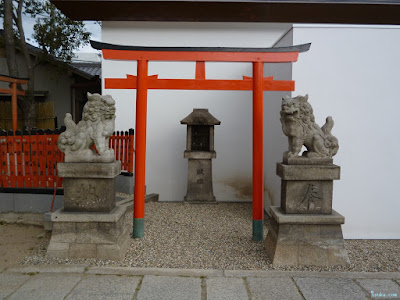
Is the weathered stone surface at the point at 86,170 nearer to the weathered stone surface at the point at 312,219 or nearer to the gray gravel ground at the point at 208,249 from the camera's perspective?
the gray gravel ground at the point at 208,249

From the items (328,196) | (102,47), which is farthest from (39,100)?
(328,196)

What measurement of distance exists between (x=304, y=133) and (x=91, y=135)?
2.82m

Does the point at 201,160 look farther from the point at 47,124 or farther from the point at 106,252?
the point at 47,124

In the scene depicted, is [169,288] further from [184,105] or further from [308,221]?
[184,105]

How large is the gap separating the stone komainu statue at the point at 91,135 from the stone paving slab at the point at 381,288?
336 cm

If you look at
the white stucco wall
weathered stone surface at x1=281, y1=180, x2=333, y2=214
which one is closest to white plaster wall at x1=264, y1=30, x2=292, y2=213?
the white stucco wall

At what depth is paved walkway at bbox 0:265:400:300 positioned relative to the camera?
2.99 meters

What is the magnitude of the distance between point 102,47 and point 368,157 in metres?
4.61

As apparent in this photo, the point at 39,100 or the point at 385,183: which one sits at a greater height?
the point at 39,100

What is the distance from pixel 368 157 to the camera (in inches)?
196

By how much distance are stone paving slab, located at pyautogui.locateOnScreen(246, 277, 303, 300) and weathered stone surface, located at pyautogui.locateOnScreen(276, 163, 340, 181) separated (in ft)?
4.07

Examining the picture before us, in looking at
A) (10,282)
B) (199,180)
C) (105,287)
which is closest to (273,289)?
(105,287)

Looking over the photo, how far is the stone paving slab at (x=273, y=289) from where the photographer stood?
3.00m

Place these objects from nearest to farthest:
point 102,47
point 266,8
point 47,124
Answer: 1. point 102,47
2. point 266,8
3. point 47,124
